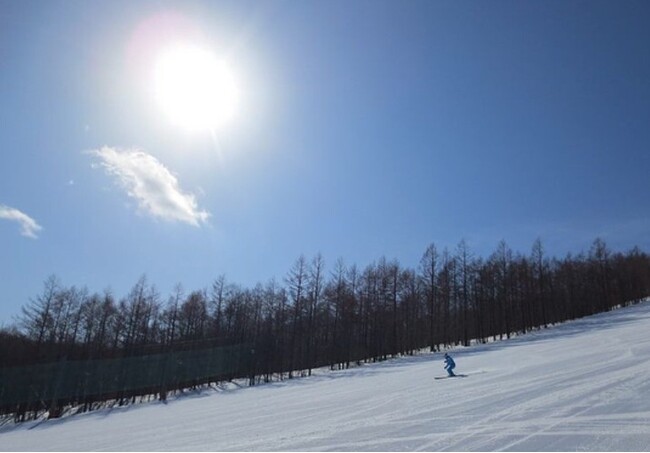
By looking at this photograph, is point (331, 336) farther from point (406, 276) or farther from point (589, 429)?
point (589, 429)

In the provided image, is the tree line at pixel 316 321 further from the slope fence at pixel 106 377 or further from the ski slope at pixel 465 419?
the ski slope at pixel 465 419

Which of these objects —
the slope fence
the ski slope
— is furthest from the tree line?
the ski slope

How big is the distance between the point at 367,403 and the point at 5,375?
139ft

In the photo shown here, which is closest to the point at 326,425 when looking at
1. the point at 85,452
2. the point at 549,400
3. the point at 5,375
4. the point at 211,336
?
the point at 549,400

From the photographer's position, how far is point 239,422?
1243 cm

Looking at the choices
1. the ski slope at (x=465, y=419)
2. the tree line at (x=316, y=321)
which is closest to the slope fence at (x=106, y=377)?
the tree line at (x=316, y=321)

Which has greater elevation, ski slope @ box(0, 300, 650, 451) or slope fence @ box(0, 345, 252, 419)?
ski slope @ box(0, 300, 650, 451)

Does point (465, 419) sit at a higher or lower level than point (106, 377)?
higher

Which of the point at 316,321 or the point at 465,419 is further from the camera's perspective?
the point at 316,321

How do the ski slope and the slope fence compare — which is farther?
the slope fence

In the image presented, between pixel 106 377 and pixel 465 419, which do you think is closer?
pixel 465 419

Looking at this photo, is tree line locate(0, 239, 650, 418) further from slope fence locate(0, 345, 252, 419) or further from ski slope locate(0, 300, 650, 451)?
ski slope locate(0, 300, 650, 451)

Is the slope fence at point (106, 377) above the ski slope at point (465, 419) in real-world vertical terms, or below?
below

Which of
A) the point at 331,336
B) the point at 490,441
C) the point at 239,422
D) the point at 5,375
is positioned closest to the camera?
the point at 490,441
